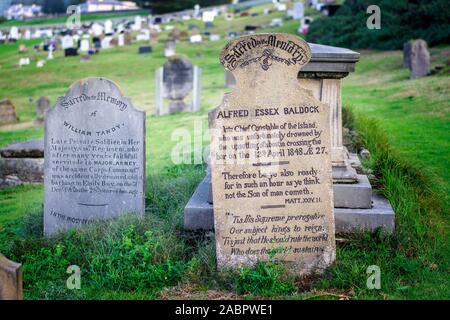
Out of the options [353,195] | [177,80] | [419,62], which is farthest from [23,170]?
[419,62]

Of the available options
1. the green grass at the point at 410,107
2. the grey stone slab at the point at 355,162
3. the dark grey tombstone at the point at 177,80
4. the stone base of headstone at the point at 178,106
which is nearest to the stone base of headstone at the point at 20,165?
the grey stone slab at the point at 355,162

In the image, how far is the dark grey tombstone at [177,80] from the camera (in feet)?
62.2

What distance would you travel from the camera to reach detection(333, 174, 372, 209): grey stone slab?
21.4ft

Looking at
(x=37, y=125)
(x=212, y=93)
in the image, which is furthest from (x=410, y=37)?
(x=37, y=125)

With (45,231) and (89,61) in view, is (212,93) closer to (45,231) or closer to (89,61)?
(89,61)

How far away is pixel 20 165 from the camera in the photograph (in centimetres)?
1079

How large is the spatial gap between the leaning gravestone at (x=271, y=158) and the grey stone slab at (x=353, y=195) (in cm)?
78

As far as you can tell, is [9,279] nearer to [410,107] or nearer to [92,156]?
[92,156]

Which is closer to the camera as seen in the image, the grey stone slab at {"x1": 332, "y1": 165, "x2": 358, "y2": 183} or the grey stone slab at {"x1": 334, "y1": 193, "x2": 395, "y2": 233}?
the grey stone slab at {"x1": 334, "y1": 193, "x2": 395, "y2": 233}

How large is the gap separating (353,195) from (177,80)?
13051mm
